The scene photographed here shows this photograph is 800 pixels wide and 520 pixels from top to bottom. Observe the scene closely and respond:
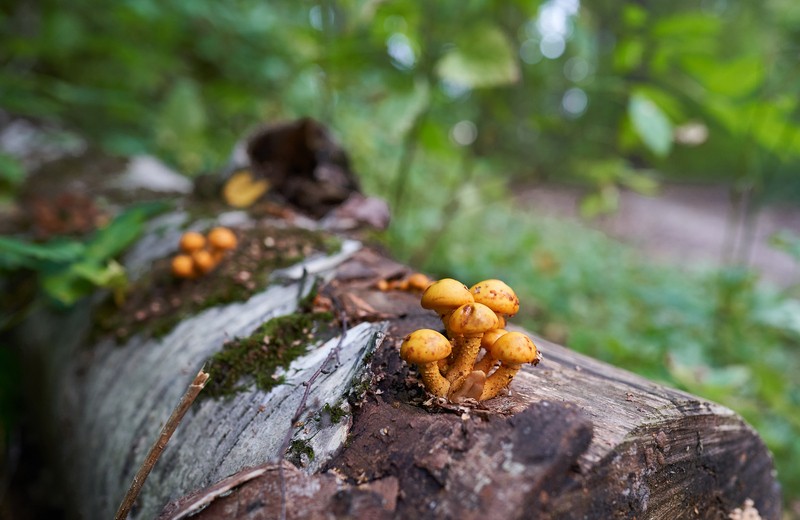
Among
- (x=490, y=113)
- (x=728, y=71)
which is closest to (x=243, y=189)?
(x=490, y=113)

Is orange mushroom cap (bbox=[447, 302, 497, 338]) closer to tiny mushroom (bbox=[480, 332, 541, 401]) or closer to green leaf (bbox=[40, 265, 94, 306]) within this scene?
tiny mushroom (bbox=[480, 332, 541, 401])

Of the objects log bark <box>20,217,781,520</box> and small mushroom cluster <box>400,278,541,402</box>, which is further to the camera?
small mushroom cluster <box>400,278,541,402</box>

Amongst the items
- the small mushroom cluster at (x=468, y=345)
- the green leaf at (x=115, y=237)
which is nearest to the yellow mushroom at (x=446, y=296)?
the small mushroom cluster at (x=468, y=345)

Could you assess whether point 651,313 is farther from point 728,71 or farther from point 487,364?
point 487,364

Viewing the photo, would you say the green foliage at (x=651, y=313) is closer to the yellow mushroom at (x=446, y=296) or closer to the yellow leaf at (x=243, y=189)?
the yellow mushroom at (x=446, y=296)

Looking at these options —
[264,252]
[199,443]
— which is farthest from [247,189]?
[199,443]

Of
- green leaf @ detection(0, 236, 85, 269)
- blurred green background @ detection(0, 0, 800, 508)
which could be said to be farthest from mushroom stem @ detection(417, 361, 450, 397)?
green leaf @ detection(0, 236, 85, 269)

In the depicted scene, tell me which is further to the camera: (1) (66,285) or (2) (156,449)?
(1) (66,285)
